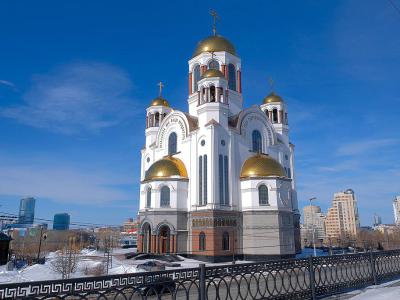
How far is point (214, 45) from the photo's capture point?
3253 centimetres

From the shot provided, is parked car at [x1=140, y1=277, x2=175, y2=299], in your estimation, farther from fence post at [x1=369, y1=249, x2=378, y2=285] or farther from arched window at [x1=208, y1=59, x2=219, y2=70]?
arched window at [x1=208, y1=59, x2=219, y2=70]

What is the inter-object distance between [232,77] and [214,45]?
137 inches

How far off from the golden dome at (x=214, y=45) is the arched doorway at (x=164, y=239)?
17000 millimetres

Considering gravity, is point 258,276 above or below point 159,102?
below

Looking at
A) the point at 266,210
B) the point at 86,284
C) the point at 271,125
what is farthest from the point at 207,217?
the point at 86,284

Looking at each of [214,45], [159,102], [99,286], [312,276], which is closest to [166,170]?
[159,102]

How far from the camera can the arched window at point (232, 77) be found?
3275 centimetres

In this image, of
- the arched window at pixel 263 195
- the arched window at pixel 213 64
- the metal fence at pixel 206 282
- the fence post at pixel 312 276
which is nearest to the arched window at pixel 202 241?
the arched window at pixel 263 195

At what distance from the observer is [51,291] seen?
590cm

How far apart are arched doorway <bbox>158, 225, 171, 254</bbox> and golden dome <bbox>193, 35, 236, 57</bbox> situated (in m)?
17.0

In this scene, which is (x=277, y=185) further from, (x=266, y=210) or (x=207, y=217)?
(x=207, y=217)

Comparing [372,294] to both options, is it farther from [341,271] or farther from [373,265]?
[373,265]

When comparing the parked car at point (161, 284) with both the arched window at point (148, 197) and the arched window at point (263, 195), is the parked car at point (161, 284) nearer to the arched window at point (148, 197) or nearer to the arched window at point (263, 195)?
the arched window at point (263, 195)

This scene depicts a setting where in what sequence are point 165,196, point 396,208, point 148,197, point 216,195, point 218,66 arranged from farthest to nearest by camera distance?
point 396,208 < point 218,66 < point 148,197 < point 165,196 < point 216,195
